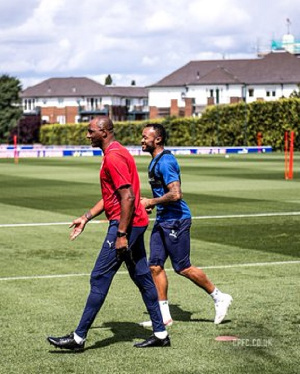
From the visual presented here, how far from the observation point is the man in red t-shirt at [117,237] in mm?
8773

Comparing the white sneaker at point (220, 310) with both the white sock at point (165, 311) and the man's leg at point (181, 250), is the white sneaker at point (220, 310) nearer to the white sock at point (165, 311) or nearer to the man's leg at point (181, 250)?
the man's leg at point (181, 250)

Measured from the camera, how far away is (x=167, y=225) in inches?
→ 406

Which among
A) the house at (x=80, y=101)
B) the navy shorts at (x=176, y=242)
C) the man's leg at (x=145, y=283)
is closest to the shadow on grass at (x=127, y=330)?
the man's leg at (x=145, y=283)

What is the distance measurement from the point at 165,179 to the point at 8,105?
130599 millimetres

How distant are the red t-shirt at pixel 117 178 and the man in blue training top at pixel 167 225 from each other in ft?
3.18

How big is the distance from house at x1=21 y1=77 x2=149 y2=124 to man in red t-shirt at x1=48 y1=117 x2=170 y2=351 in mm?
160990

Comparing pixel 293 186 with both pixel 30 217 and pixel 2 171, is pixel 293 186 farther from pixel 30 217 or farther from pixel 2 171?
pixel 2 171

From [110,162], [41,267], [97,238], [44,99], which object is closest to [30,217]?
[97,238]

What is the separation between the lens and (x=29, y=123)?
443 feet

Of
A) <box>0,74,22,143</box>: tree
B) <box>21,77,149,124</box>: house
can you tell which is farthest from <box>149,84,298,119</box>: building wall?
<box>0,74,22,143</box>: tree

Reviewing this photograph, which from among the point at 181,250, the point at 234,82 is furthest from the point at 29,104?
the point at 181,250

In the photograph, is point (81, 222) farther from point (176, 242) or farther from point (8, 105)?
point (8, 105)

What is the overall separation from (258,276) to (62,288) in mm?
2600

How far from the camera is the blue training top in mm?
10109
